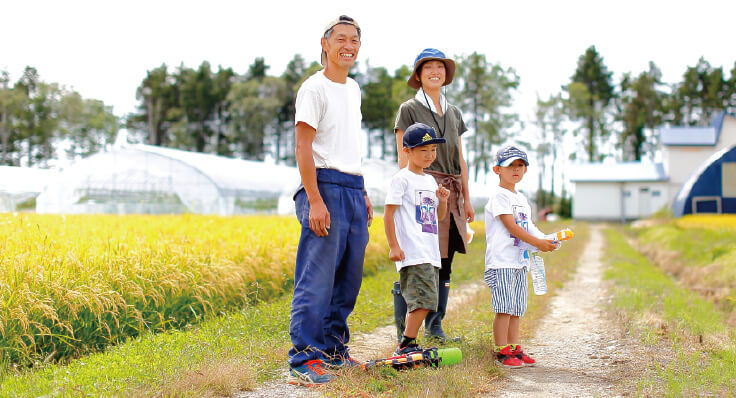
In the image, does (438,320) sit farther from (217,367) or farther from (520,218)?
(217,367)

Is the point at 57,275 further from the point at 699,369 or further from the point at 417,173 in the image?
the point at 699,369

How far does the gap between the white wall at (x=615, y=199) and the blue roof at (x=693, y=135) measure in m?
2.56

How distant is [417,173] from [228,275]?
2.87 meters

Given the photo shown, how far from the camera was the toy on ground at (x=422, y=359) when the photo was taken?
3.35 meters

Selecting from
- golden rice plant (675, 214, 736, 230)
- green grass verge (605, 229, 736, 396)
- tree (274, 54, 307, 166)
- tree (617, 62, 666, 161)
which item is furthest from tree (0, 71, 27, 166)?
tree (617, 62, 666, 161)

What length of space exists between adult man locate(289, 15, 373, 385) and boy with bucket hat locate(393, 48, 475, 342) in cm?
63

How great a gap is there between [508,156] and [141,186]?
17.6 m

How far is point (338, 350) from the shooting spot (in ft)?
11.9

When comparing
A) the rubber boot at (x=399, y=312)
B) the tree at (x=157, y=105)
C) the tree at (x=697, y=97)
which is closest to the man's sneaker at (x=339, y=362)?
the rubber boot at (x=399, y=312)

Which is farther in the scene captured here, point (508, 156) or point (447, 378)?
point (508, 156)

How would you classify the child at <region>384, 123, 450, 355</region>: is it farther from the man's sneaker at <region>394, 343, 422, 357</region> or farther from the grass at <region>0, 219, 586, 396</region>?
the grass at <region>0, 219, 586, 396</region>

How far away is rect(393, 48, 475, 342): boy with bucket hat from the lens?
419 centimetres

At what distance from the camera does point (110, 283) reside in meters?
4.65

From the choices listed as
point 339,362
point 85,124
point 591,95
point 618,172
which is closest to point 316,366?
point 339,362
